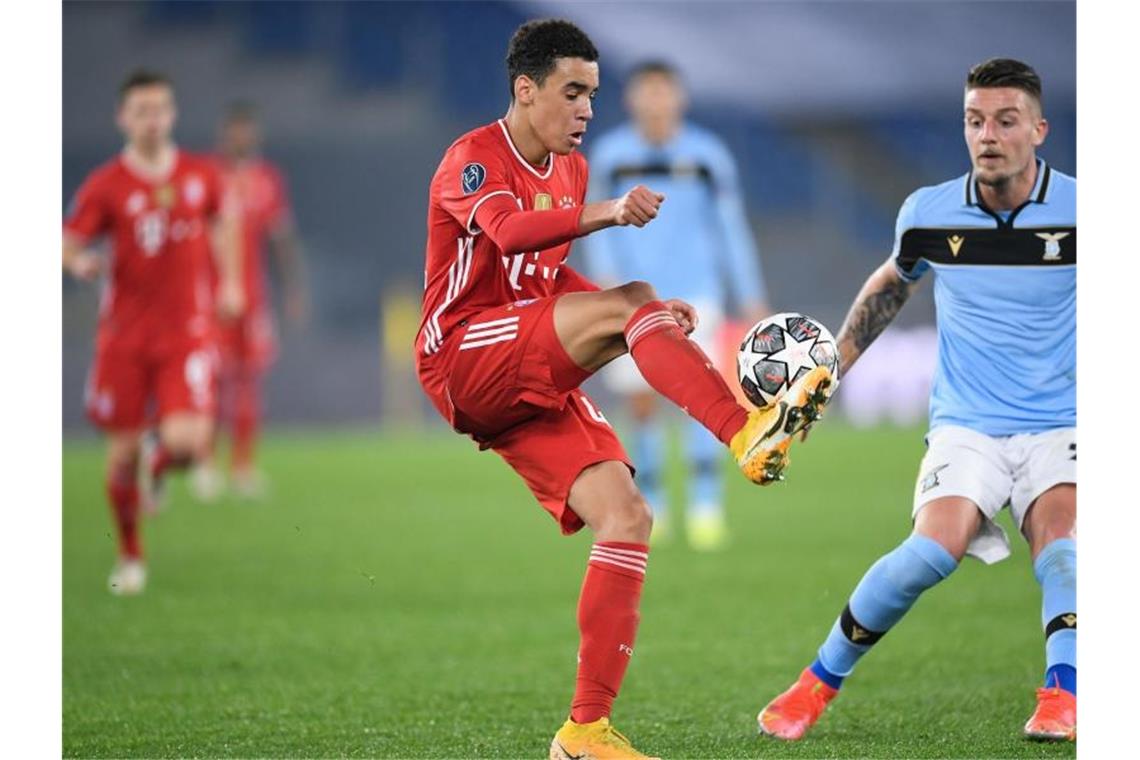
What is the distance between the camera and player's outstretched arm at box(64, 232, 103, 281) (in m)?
7.03

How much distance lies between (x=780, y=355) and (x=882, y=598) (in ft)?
3.19

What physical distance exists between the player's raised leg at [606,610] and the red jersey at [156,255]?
4515 millimetres

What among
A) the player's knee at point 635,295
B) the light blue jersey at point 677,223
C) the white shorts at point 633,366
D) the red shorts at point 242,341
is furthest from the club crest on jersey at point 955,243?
the red shorts at point 242,341

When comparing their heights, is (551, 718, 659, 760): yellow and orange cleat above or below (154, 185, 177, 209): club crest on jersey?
below

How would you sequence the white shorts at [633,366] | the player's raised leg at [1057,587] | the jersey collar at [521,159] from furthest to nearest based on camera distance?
the white shorts at [633,366]
the player's raised leg at [1057,587]
the jersey collar at [521,159]

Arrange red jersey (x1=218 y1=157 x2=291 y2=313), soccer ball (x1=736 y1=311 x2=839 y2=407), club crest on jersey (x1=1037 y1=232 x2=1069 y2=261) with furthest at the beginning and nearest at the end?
1. red jersey (x1=218 y1=157 x2=291 y2=313)
2. club crest on jersey (x1=1037 y1=232 x2=1069 y2=261)
3. soccer ball (x1=736 y1=311 x2=839 y2=407)

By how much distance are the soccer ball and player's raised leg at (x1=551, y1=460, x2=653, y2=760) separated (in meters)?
0.49

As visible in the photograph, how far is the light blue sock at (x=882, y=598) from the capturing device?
451 centimetres

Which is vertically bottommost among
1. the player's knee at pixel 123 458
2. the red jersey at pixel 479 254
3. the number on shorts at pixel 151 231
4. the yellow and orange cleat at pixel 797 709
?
the yellow and orange cleat at pixel 797 709

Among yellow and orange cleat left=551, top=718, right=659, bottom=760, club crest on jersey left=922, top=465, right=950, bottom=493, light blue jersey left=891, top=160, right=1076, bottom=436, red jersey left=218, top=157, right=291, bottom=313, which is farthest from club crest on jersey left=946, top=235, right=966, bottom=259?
red jersey left=218, top=157, right=291, bottom=313

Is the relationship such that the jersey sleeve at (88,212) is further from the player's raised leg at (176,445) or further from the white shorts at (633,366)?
the white shorts at (633,366)

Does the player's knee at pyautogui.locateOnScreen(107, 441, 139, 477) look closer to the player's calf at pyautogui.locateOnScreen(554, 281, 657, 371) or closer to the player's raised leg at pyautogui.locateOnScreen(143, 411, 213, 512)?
the player's raised leg at pyautogui.locateOnScreen(143, 411, 213, 512)

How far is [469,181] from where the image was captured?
4195mm
